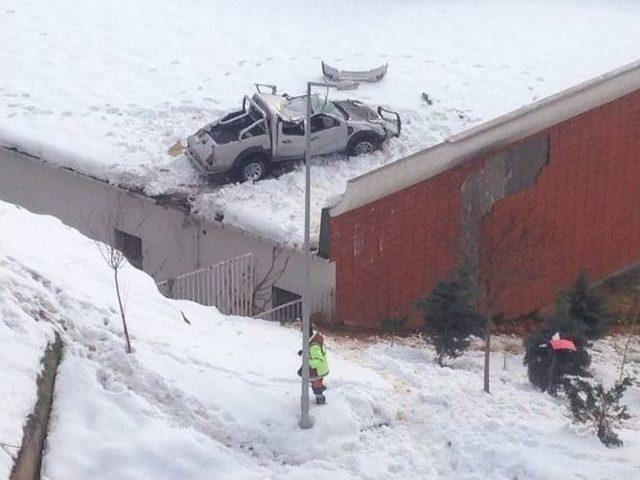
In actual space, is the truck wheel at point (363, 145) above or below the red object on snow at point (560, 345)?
above

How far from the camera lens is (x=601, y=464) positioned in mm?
15523

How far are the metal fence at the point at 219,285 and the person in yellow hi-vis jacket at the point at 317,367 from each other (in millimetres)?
5664

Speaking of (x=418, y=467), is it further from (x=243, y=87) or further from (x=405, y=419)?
(x=243, y=87)

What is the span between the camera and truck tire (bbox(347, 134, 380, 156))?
23.6 metres

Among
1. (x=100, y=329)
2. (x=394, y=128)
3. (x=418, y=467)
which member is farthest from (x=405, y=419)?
(x=394, y=128)

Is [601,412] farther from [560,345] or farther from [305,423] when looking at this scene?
[305,423]

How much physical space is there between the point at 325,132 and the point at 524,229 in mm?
4328

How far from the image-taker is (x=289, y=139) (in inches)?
897

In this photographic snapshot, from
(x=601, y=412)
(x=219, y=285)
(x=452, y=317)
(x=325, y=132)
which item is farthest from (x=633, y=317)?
(x=601, y=412)

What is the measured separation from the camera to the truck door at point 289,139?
2270 centimetres

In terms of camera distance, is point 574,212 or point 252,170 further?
point 574,212

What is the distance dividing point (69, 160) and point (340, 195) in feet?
18.9

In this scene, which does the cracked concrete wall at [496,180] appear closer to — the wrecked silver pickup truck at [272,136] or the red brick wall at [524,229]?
the red brick wall at [524,229]

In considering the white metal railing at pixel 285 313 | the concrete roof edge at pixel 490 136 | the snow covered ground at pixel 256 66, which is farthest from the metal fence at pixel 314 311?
the concrete roof edge at pixel 490 136
